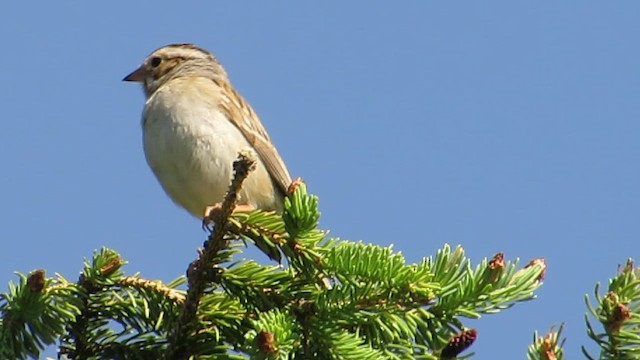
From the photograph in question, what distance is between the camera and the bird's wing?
7.12 metres

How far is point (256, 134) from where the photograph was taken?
738cm

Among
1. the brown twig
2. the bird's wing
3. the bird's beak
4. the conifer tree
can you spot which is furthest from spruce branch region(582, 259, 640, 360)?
the bird's beak

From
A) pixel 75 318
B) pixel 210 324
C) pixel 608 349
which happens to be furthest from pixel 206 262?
pixel 608 349

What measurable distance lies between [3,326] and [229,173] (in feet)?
10.9

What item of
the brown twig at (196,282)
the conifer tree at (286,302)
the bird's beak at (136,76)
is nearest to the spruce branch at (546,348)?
the conifer tree at (286,302)

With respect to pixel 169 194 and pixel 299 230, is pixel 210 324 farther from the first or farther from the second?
pixel 169 194

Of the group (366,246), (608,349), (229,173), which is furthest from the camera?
(229,173)

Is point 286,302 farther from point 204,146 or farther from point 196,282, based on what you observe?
point 204,146

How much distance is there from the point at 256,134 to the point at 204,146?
2.67 feet

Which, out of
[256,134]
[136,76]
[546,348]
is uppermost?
[136,76]

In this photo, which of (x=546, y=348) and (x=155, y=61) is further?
(x=155, y=61)

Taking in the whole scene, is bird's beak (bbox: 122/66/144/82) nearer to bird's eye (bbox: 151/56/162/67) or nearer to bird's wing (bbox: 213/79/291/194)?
bird's eye (bbox: 151/56/162/67)

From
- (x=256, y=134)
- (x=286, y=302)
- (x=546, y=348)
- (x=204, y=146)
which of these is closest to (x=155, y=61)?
(x=256, y=134)

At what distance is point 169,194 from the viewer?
22.5ft
